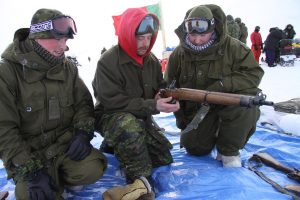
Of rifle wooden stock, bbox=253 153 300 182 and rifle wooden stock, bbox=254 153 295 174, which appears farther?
rifle wooden stock, bbox=254 153 295 174

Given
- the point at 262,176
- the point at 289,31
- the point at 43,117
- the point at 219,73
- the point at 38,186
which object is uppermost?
the point at 289,31

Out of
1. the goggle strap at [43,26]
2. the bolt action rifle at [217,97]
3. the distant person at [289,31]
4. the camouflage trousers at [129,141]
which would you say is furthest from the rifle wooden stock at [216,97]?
the distant person at [289,31]

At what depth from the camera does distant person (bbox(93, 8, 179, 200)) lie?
2324 millimetres

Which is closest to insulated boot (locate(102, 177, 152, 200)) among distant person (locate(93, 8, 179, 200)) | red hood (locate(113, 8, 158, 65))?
distant person (locate(93, 8, 179, 200))

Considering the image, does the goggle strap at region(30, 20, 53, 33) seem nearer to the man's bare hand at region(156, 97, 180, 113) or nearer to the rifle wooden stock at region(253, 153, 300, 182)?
the man's bare hand at region(156, 97, 180, 113)

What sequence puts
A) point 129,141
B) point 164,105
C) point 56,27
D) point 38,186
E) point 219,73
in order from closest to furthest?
point 38,186 < point 56,27 < point 129,141 < point 164,105 < point 219,73

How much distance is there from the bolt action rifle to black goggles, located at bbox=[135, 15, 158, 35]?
0.51 m

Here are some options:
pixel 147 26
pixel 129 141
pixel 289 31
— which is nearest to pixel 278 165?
pixel 129 141

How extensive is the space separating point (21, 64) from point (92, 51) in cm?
3041

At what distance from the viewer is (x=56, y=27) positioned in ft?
7.24

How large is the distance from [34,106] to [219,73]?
157cm

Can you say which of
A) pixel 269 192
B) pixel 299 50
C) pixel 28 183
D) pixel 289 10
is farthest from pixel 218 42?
pixel 289 10

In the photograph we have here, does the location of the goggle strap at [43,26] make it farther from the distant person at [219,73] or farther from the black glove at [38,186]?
the distant person at [219,73]

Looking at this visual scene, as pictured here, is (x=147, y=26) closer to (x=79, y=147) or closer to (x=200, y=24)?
(x=200, y=24)
